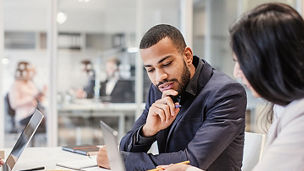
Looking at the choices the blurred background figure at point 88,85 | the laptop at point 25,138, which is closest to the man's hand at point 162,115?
the laptop at point 25,138

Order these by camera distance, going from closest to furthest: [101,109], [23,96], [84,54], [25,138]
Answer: [25,138]
[101,109]
[23,96]
[84,54]

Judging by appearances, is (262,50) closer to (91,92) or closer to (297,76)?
(297,76)

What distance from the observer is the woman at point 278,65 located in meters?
1.01

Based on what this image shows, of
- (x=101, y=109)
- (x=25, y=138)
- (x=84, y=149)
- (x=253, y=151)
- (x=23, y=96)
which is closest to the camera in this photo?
(x=25, y=138)

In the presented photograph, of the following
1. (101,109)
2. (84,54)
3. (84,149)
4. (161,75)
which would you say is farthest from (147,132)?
(84,54)

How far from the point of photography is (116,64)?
217 inches

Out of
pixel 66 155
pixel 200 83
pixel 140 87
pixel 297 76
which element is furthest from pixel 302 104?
pixel 140 87

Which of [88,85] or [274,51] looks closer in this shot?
[274,51]

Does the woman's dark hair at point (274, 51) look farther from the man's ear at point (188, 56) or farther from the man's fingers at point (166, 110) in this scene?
the man's ear at point (188, 56)

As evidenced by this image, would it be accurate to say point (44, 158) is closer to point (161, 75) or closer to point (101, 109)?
point (161, 75)

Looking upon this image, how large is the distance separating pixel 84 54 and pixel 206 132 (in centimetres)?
477

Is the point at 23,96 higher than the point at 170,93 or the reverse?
the reverse

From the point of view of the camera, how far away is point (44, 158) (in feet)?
6.47

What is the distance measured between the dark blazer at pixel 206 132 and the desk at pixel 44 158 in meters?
0.28
